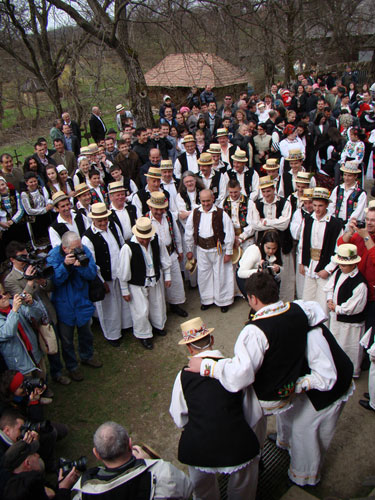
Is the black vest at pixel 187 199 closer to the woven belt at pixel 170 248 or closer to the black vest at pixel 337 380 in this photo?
the woven belt at pixel 170 248

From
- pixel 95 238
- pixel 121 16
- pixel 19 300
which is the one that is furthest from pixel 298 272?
pixel 121 16

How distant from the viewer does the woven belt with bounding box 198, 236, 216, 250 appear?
18.9 ft

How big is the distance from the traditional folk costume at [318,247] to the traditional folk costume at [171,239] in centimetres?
175

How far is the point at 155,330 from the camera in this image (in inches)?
225

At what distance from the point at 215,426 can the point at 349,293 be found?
2279 millimetres

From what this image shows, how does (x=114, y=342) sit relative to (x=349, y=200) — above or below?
below

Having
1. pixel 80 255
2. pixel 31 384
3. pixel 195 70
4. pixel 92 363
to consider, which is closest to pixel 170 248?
pixel 80 255

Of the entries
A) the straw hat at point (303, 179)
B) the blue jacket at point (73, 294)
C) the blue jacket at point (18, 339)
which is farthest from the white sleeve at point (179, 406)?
the straw hat at point (303, 179)

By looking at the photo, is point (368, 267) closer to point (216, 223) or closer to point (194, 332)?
point (216, 223)

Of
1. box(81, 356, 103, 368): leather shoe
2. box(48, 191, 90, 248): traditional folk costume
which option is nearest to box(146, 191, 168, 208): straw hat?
box(48, 191, 90, 248): traditional folk costume

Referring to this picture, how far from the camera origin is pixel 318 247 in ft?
16.9

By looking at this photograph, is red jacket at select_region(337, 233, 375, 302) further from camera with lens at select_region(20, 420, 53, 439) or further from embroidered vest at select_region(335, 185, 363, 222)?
camera with lens at select_region(20, 420, 53, 439)

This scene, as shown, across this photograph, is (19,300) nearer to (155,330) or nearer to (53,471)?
(53,471)

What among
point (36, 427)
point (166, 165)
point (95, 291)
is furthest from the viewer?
point (166, 165)
